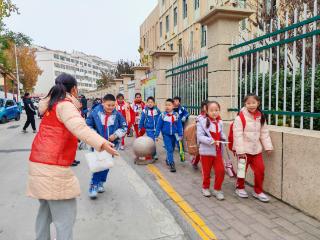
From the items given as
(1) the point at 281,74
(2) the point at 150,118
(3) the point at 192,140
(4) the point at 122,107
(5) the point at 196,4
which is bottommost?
(3) the point at 192,140

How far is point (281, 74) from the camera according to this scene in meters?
5.66

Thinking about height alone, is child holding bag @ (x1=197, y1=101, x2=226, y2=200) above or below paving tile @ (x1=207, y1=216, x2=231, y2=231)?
above

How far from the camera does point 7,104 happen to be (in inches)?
854

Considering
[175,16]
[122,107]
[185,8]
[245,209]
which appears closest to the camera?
[245,209]

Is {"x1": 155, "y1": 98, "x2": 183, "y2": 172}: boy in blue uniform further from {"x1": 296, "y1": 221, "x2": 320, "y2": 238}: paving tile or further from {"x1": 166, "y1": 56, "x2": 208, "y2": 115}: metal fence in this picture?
{"x1": 296, "y1": 221, "x2": 320, "y2": 238}: paving tile

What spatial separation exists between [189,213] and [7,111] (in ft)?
65.2

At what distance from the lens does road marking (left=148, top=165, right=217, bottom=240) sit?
11.9 ft

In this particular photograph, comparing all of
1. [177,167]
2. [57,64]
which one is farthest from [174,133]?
[57,64]

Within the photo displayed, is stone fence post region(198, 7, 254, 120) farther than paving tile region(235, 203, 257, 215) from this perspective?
Yes

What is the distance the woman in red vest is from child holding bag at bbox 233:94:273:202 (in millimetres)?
2399

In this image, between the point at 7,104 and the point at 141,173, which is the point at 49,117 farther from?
the point at 7,104

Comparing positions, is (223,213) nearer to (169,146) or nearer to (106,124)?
(106,124)

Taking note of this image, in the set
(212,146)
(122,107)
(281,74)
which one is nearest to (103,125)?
(212,146)

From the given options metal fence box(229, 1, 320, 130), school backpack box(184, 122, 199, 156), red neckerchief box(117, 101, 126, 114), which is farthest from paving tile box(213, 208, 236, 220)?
red neckerchief box(117, 101, 126, 114)
